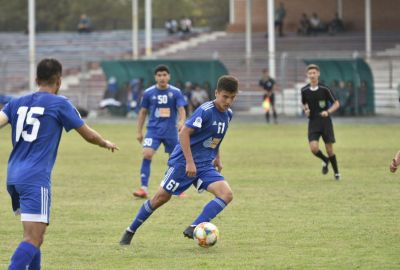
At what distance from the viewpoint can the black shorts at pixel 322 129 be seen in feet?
61.2

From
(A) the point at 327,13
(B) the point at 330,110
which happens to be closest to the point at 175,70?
(A) the point at 327,13

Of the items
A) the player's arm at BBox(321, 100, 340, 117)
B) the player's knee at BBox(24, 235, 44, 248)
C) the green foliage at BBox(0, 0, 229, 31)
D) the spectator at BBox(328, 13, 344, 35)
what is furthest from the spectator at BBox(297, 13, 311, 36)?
the player's knee at BBox(24, 235, 44, 248)

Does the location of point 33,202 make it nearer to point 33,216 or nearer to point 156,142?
point 33,216

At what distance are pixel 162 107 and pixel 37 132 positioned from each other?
26.8 ft

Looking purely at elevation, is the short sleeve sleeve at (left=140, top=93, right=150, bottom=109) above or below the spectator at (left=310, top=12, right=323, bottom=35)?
below

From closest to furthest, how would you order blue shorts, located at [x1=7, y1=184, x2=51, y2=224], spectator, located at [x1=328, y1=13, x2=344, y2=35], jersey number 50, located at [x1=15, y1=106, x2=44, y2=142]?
1. blue shorts, located at [x1=7, y1=184, x2=51, y2=224]
2. jersey number 50, located at [x1=15, y1=106, x2=44, y2=142]
3. spectator, located at [x1=328, y1=13, x2=344, y2=35]

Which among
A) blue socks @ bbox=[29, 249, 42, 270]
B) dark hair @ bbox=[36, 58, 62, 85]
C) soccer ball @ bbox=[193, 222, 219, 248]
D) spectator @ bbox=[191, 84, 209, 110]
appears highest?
dark hair @ bbox=[36, 58, 62, 85]

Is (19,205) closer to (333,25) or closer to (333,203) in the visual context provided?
(333,203)

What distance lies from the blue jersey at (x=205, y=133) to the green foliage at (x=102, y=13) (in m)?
71.3

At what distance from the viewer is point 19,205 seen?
8422 millimetres

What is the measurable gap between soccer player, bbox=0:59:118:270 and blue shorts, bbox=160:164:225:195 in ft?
8.30

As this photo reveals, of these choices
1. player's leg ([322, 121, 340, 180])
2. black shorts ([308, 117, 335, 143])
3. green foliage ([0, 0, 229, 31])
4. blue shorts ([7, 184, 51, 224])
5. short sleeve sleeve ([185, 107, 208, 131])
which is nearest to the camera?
blue shorts ([7, 184, 51, 224])

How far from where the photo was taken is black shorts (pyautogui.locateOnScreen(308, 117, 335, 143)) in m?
18.6

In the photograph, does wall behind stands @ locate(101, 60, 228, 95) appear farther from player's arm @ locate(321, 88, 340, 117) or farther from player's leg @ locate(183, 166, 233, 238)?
player's leg @ locate(183, 166, 233, 238)
